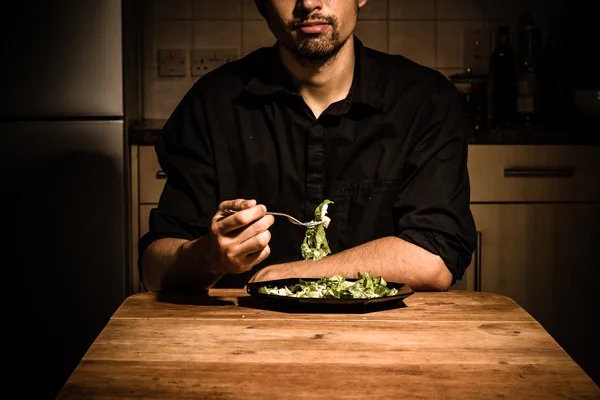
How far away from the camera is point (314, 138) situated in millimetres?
1895

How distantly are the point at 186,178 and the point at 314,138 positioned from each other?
29 centimetres

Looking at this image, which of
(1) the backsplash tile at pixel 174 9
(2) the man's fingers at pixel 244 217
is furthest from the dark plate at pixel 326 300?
(1) the backsplash tile at pixel 174 9

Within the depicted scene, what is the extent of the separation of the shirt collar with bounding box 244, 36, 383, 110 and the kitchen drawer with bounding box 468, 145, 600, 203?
97 centimetres

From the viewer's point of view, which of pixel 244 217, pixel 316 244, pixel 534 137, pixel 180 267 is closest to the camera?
pixel 244 217

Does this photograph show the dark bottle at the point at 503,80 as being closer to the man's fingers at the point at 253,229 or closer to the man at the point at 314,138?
the man at the point at 314,138

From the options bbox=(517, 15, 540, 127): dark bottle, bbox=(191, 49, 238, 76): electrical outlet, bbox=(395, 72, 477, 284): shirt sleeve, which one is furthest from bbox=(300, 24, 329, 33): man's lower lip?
bbox=(191, 49, 238, 76): electrical outlet

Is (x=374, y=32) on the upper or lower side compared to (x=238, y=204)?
upper

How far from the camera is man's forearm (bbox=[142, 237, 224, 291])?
4.80ft

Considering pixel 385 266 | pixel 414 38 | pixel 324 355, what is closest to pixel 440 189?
pixel 385 266

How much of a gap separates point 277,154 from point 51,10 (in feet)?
4.38

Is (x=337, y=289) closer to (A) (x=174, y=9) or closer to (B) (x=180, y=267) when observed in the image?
(B) (x=180, y=267)

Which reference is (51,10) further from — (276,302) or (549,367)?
(549,367)

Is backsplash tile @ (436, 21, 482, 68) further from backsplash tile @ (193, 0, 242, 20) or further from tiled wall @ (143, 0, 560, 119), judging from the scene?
backsplash tile @ (193, 0, 242, 20)

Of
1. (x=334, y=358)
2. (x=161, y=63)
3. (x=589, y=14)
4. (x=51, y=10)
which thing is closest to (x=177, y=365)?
(x=334, y=358)
